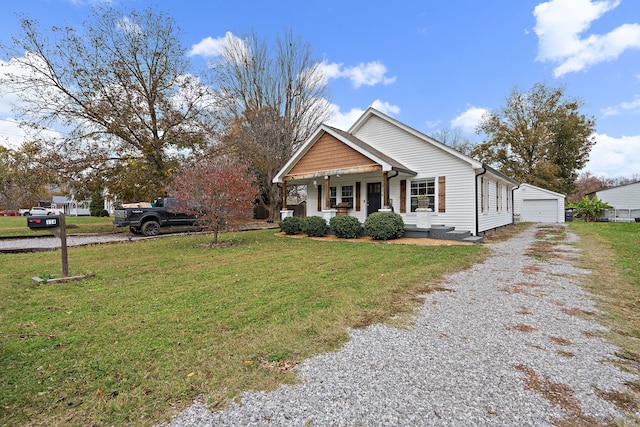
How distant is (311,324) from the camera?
3545mm

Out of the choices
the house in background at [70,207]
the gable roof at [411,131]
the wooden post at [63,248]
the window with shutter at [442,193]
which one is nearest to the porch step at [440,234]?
the window with shutter at [442,193]

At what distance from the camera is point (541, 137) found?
93.6 feet

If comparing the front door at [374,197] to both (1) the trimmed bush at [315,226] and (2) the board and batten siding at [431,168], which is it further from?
(1) the trimmed bush at [315,226]

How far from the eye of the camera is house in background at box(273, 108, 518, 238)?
12.1 m

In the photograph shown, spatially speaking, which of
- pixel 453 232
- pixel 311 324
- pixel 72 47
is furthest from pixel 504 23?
pixel 72 47

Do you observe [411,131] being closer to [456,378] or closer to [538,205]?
[456,378]

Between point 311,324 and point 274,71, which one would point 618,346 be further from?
point 274,71

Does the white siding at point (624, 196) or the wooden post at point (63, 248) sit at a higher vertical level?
the white siding at point (624, 196)

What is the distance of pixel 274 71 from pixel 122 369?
2529 centimetres

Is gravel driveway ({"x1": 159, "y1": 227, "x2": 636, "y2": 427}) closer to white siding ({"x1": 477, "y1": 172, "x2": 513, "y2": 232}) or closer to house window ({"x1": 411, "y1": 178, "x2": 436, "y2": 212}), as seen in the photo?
house window ({"x1": 411, "y1": 178, "x2": 436, "y2": 212})

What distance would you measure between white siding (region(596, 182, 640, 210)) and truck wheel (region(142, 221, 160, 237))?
35764 millimetres

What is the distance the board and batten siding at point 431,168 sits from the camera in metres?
12.1

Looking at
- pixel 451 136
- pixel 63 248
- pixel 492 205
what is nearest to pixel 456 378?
pixel 63 248

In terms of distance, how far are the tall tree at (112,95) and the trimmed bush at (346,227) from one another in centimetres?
947
